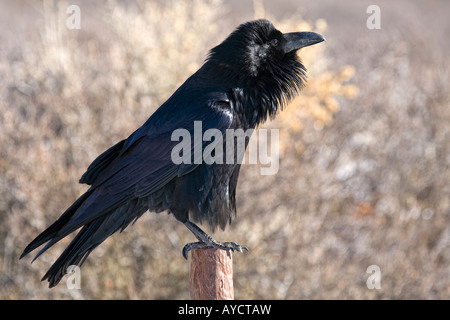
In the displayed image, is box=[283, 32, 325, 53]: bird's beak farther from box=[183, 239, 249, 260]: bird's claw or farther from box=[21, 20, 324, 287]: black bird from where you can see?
box=[183, 239, 249, 260]: bird's claw

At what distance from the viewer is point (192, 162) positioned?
4387 millimetres

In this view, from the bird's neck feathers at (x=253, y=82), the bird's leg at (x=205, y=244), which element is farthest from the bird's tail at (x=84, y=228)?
the bird's neck feathers at (x=253, y=82)

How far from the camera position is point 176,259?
6.68 meters

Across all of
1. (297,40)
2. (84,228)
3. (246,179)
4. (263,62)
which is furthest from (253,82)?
(246,179)

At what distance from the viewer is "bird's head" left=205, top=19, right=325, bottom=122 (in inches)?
181

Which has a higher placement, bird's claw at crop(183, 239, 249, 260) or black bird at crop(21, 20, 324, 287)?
black bird at crop(21, 20, 324, 287)

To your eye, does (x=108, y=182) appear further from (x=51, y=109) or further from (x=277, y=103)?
(x=51, y=109)

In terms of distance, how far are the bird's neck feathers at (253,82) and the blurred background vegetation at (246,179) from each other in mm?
2244

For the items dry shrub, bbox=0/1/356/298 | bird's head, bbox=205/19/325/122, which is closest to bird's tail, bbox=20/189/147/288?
bird's head, bbox=205/19/325/122

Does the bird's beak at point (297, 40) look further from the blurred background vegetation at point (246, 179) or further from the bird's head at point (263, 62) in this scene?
the blurred background vegetation at point (246, 179)

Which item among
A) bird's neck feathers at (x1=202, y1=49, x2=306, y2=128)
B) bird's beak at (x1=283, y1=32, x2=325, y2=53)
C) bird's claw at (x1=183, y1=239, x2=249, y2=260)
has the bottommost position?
bird's claw at (x1=183, y1=239, x2=249, y2=260)

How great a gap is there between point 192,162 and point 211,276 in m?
0.74

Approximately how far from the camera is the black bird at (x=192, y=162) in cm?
434

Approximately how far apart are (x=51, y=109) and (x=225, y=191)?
3326 millimetres
